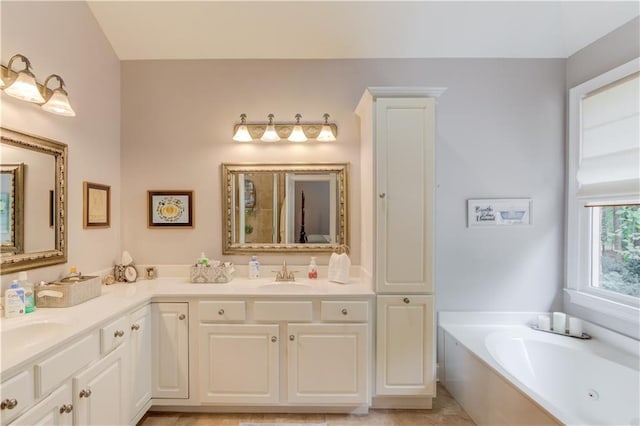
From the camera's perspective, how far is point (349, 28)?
251cm

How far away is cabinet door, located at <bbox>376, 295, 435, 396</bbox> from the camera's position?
2.25m

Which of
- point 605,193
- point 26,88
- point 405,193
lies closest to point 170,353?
point 26,88

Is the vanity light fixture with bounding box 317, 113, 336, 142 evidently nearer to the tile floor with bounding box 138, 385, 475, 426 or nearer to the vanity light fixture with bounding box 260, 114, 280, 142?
the vanity light fixture with bounding box 260, 114, 280, 142

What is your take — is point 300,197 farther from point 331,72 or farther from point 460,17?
point 460,17

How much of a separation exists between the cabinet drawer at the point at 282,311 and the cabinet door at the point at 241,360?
0.22ft

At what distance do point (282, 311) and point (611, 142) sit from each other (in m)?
2.53

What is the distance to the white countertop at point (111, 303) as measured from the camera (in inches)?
53.1

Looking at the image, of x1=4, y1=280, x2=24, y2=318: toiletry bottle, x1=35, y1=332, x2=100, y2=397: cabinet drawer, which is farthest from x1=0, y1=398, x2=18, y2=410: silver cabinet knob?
x1=4, y1=280, x2=24, y2=318: toiletry bottle

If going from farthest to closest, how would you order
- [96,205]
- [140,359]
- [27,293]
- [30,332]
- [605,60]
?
[96,205] < [605,60] < [140,359] < [27,293] < [30,332]

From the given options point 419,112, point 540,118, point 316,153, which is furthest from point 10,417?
point 540,118

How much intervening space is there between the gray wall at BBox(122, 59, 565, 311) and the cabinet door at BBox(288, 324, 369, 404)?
0.68 meters

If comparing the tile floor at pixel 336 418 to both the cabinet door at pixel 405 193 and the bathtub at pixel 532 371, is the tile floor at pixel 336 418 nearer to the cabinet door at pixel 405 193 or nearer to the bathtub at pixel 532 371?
the bathtub at pixel 532 371

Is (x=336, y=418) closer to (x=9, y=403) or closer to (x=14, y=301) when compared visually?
(x=9, y=403)

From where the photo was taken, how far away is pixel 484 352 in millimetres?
2164
